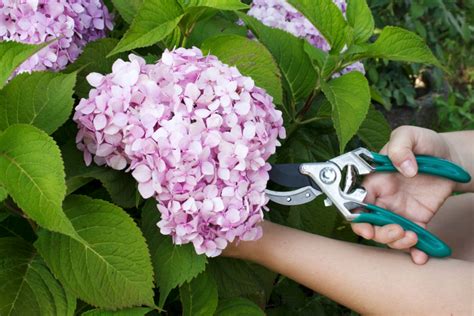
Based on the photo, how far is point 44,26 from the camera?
0.98 metres

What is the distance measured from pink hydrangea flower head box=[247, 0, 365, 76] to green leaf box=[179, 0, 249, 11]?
0.81ft

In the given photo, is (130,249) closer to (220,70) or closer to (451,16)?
(220,70)

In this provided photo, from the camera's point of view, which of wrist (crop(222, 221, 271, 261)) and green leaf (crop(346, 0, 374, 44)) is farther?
green leaf (crop(346, 0, 374, 44))

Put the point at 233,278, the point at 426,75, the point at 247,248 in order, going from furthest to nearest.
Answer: the point at 426,75
the point at 233,278
the point at 247,248

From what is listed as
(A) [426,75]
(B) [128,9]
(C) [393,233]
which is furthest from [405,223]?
(A) [426,75]

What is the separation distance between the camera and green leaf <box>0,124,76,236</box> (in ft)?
2.46

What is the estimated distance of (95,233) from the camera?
0.88 metres

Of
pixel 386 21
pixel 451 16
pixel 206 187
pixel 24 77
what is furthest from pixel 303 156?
pixel 451 16

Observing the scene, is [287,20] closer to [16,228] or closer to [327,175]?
[327,175]

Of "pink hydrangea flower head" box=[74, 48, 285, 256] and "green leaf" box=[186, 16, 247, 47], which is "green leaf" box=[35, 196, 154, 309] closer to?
"pink hydrangea flower head" box=[74, 48, 285, 256]

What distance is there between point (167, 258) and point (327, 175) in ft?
0.85

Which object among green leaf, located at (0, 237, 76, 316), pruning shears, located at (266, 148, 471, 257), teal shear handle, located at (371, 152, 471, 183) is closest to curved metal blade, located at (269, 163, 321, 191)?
pruning shears, located at (266, 148, 471, 257)

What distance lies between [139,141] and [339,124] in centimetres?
29

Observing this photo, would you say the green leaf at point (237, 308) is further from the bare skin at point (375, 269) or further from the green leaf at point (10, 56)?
the green leaf at point (10, 56)
